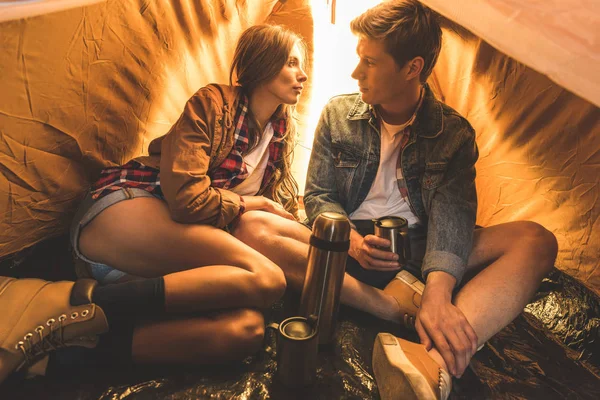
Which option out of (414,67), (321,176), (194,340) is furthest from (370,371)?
(414,67)

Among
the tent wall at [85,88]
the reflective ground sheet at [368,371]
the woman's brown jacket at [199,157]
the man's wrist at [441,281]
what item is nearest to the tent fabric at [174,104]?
the tent wall at [85,88]

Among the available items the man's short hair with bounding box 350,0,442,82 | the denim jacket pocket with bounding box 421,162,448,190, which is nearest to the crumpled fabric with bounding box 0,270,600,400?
the denim jacket pocket with bounding box 421,162,448,190

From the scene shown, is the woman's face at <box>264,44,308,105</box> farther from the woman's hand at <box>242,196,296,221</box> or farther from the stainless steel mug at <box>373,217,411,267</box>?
the stainless steel mug at <box>373,217,411,267</box>

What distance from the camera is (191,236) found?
1.16 m

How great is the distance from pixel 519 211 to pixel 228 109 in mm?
1103

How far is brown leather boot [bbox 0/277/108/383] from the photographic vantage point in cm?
90

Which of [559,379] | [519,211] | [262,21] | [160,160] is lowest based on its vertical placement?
[559,379]

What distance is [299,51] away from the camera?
1.42 meters

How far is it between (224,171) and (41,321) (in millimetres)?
609

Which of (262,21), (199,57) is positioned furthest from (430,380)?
(262,21)

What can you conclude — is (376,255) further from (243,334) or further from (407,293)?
(243,334)

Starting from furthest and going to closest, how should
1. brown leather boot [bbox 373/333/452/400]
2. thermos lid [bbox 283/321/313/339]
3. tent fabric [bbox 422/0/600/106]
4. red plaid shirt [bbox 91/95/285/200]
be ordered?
red plaid shirt [bbox 91/95/285/200]
thermos lid [bbox 283/321/313/339]
brown leather boot [bbox 373/333/452/400]
tent fabric [bbox 422/0/600/106]

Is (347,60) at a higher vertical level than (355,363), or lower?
higher

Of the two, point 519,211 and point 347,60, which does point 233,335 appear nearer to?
point 519,211
